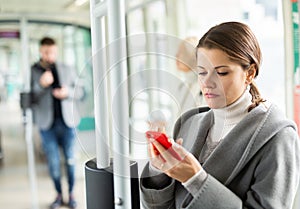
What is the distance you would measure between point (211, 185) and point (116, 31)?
0.33 metres

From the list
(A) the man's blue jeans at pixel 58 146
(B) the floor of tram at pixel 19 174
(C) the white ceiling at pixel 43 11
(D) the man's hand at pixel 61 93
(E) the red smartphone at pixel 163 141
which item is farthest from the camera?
(C) the white ceiling at pixel 43 11

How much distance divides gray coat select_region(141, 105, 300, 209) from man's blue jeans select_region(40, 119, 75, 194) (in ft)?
7.30

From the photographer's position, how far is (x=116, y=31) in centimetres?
61

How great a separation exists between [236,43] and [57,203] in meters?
2.65

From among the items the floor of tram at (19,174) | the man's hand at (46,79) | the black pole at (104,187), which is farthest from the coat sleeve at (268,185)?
the man's hand at (46,79)

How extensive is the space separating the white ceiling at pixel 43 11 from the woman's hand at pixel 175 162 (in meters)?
2.54

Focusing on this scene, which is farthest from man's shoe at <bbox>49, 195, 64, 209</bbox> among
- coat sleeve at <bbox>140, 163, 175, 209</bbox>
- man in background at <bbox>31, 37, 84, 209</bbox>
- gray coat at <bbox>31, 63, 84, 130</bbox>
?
coat sleeve at <bbox>140, 163, 175, 209</bbox>

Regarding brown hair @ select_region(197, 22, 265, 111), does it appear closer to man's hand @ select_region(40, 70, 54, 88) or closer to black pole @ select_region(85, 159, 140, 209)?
black pole @ select_region(85, 159, 140, 209)

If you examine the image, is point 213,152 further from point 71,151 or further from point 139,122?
point 71,151

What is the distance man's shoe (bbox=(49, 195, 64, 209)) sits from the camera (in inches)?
115

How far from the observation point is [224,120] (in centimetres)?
74

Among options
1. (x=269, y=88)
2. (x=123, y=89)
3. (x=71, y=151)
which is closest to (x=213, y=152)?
(x=123, y=89)

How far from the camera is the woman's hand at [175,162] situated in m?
0.60

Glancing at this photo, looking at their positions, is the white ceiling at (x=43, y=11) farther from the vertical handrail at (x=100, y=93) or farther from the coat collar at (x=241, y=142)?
the coat collar at (x=241, y=142)
